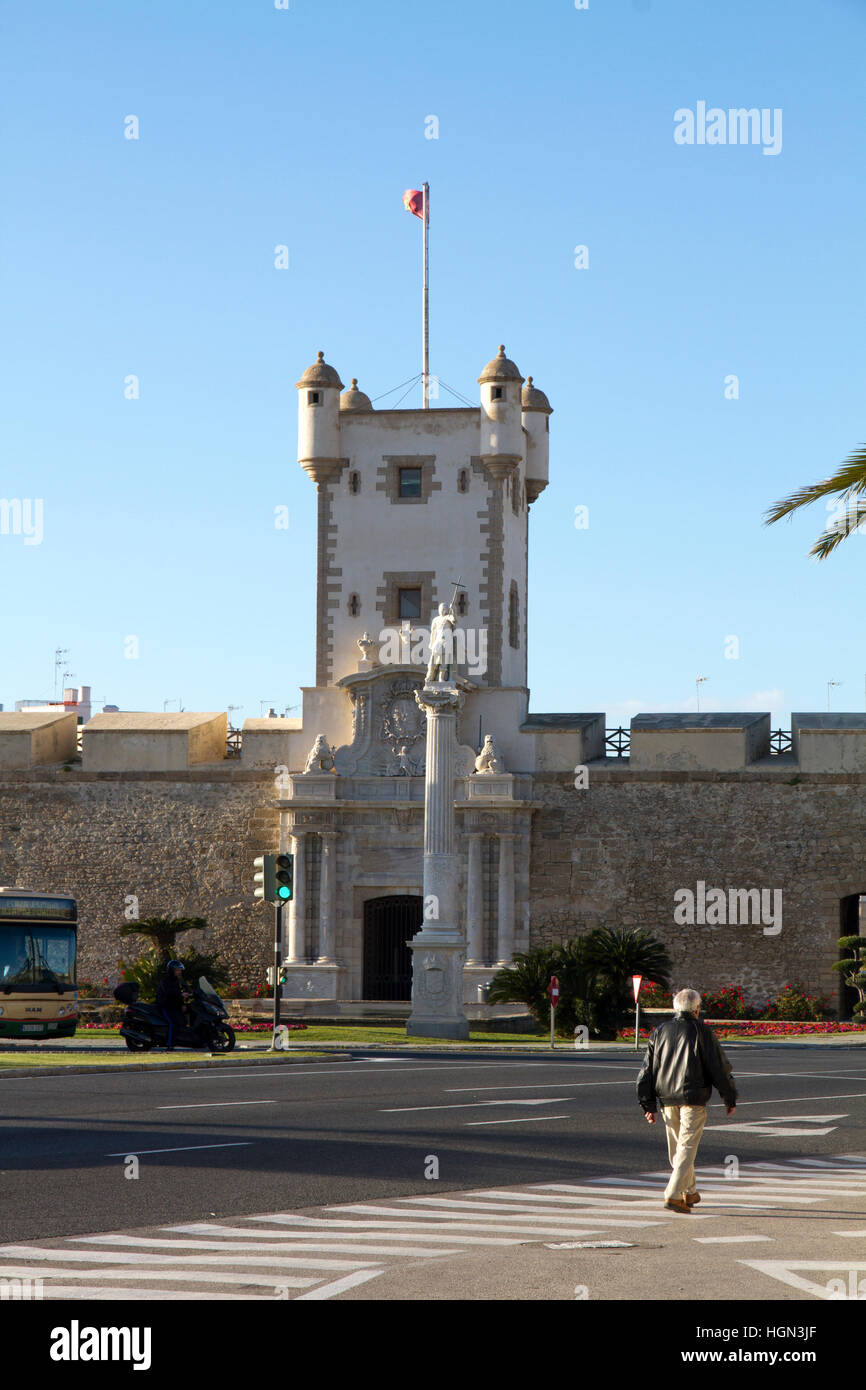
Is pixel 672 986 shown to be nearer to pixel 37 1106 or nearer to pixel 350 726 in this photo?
pixel 350 726

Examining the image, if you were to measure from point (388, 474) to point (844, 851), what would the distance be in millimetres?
13559

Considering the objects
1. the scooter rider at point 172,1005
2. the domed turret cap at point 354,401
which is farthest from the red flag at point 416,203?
the scooter rider at point 172,1005

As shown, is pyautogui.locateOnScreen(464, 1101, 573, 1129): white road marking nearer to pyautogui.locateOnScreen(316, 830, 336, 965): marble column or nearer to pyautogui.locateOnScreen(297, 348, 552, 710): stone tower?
pyautogui.locateOnScreen(316, 830, 336, 965): marble column

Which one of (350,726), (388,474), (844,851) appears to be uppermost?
(388,474)

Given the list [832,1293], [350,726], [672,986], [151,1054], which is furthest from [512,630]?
[832,1293]

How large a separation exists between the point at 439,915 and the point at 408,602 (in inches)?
478

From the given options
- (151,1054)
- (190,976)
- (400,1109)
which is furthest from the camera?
(190,976)

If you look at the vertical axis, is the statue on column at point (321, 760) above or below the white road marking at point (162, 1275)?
above

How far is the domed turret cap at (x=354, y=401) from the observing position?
146 feet

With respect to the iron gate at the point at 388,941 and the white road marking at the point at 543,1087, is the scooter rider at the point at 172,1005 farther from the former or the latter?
the iron gate at the point at 388,941

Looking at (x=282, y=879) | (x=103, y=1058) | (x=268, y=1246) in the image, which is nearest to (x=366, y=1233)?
(x=268, y=1246)

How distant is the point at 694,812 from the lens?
41656mm

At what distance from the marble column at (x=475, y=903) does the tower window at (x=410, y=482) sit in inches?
325

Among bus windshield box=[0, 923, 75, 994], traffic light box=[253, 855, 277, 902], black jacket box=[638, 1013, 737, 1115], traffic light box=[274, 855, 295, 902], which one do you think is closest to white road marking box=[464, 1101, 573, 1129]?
black jacket box=[638, 1013, 737, 1115]
